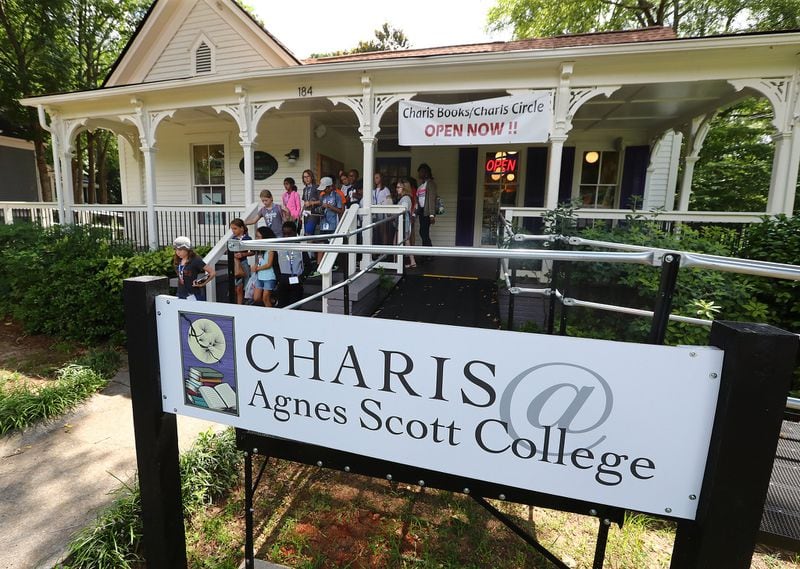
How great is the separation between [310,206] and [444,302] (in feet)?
9.23

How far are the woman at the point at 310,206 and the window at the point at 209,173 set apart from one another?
4.29 metres

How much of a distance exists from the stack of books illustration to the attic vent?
1028 cm

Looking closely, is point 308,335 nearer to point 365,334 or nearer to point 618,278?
point 365,334

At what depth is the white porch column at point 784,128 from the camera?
5.47m

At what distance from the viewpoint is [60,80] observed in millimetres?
13562

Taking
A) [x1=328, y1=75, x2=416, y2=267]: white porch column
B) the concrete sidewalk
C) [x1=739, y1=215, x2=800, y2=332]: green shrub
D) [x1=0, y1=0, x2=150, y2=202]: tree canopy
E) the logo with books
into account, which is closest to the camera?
the logo with books

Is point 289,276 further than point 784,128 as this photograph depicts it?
No

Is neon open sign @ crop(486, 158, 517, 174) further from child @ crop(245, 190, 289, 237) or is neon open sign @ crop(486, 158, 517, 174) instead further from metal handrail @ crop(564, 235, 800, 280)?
metal handrail @ crop(564, 235, 800, 280)

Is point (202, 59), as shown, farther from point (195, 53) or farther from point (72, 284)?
point (72, 284)

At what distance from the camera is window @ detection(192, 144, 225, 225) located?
1009cm

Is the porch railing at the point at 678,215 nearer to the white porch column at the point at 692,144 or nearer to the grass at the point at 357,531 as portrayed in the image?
the white porch column at the point at 692,144

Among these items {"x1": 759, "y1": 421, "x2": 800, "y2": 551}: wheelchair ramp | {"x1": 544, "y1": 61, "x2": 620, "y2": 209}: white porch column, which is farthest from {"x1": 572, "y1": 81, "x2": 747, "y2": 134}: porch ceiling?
{"x1": 759, "y1": 421, "x2": 800, "y2": 551}: wheelchair ramp

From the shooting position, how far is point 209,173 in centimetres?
1020

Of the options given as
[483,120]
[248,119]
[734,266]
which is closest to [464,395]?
[734,266]
